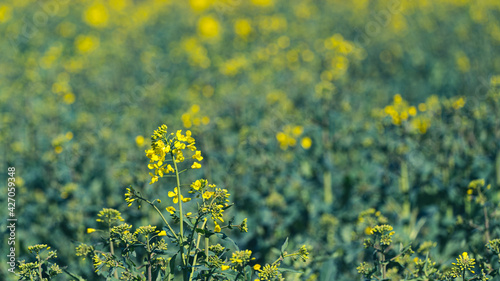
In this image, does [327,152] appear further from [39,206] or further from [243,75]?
[243,75]

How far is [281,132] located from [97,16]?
7812mm

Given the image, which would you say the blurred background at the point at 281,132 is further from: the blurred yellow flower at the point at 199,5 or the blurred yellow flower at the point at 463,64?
the blurred yellow flower at the point at 199,5

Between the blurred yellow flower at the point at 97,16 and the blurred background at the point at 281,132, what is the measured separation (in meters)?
1.60

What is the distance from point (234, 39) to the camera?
985 cm

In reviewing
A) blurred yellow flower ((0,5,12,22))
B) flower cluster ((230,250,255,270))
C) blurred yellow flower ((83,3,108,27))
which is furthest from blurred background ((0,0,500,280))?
blurred yellow flower ((83,3,108,27))

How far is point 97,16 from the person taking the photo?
11164 millimetres

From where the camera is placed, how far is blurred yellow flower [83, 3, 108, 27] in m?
11.1

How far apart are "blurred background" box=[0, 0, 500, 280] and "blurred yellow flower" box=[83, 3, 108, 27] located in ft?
5.26

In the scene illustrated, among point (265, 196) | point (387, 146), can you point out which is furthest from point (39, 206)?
point (387, 146)

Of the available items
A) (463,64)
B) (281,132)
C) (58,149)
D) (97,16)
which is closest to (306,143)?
(281,132)

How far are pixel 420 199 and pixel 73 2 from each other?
1195 centimetres

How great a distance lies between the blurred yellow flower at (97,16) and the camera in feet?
36.3

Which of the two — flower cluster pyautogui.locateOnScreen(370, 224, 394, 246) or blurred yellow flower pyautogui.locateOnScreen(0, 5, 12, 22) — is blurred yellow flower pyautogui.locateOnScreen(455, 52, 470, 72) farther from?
blurred yellow flower pyautogui.locateOnScreen(0, 5, 12, 22)

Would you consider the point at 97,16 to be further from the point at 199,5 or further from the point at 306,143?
the point at 306,143
